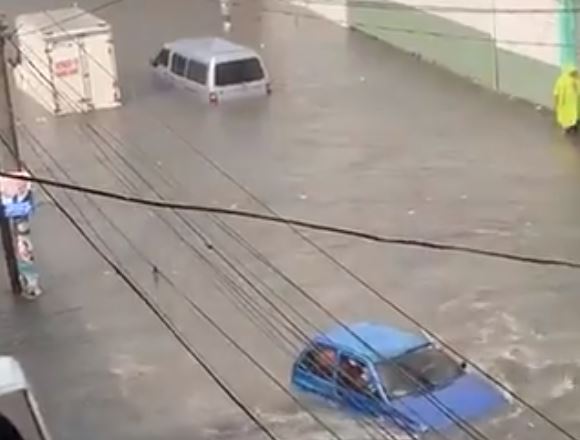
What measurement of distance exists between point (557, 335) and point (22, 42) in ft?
48.3

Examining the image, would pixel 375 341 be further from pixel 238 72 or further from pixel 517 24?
pixel 238 72

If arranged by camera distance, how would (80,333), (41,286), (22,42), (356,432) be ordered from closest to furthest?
1. (356,432)
2. (80,333)
3. (41,286)
4. (22,42)

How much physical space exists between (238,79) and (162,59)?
252cm

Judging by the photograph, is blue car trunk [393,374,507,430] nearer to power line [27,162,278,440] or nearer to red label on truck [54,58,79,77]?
power line [27,162,278,440]

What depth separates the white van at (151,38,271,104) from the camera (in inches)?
1086

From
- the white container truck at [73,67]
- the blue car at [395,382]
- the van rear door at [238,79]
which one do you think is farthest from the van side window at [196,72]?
the blue car at [395,382]

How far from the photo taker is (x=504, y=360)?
16141mm

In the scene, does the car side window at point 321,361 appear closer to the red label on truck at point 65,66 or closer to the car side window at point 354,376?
the car side window at point 354,376

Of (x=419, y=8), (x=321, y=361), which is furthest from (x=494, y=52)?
(x=321, y=361)

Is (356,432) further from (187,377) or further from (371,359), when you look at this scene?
(187,377)

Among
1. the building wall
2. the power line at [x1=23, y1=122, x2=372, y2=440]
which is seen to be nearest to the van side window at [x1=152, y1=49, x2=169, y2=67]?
the building wall

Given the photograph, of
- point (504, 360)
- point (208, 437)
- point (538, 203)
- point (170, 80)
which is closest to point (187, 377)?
point (208, 437)

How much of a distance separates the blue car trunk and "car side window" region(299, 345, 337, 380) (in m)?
0.81

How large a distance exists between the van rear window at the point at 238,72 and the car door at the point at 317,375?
1279 centimetres
